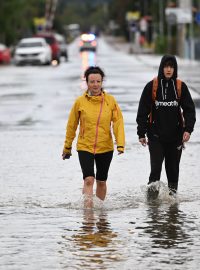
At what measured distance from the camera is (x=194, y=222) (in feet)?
33.9

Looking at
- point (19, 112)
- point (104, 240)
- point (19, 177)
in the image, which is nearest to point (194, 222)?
point (104, 240)

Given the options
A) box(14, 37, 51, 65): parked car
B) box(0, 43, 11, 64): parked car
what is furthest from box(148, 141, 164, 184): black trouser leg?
box(0, 43, 11, 64): parked car

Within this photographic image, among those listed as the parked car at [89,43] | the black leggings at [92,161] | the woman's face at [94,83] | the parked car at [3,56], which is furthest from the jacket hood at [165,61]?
the parked car at [89,43]

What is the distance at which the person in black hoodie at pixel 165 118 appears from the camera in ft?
37.4

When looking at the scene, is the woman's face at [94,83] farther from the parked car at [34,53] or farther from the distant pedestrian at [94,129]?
the parked car at [34,53]

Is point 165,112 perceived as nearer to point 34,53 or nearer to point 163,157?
point 163,157

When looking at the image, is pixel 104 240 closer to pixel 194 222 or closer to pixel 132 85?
pixel 194 222

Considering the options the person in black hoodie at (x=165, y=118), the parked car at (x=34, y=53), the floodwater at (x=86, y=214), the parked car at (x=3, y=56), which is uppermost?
the person in black hoodie at (x=165, y=118)

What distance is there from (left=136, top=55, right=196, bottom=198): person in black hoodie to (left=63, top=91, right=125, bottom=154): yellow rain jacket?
50 centimetres

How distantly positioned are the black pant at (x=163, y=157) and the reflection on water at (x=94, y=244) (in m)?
1.04

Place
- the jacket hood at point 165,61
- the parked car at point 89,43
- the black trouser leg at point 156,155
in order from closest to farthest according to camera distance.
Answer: the jacket hood at point 165,61
the black trouser leg at point 156,155
the parked car at point 89,43

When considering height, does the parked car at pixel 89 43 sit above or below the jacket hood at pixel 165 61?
below

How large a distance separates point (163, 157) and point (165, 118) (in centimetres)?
43

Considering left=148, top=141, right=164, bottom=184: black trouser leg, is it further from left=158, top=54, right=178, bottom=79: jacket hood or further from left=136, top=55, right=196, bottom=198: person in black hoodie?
left=158, top=54, right=178, bottom=79: jacket hood
